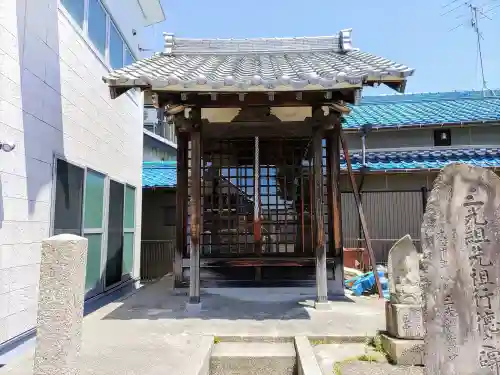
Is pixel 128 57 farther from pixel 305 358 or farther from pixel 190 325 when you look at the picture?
pixel 305 358

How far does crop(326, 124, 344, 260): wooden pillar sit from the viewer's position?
781 cm

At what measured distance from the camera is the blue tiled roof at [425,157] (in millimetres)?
11422

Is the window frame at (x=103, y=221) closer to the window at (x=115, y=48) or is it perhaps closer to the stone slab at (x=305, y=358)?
the window at (x=115, y=48)

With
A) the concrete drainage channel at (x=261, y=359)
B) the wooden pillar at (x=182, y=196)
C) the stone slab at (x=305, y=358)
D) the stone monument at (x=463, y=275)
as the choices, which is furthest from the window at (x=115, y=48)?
the stone monument at (x=463, y=275)

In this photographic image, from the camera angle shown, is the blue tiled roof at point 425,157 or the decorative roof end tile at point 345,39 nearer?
the decorative roof end tile at point 345,39

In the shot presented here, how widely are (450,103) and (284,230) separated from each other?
1082 centimetres

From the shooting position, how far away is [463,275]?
9.53 feet

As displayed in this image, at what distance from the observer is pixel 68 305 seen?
2.82 meters

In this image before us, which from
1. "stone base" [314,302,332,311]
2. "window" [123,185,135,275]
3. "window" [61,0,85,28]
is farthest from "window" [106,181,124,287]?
"stone base" [314,302,332,311]

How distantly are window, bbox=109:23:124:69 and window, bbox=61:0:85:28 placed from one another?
5.17 ft

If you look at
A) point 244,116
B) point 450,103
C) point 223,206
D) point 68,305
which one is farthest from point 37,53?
point 450,103

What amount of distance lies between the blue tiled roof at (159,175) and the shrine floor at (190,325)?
17.3 feet

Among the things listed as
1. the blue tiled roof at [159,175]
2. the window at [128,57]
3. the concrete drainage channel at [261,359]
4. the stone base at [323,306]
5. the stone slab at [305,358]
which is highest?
the window at [128,57]

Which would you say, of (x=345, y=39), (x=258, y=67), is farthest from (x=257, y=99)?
(x=345, y=39)
